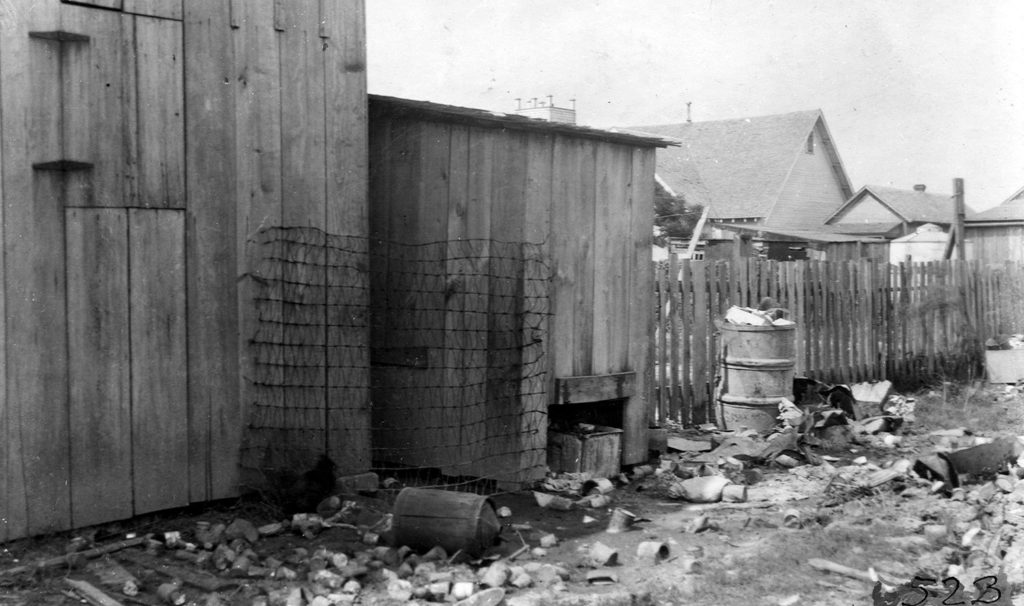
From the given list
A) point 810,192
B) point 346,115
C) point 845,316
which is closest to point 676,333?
point 845,316

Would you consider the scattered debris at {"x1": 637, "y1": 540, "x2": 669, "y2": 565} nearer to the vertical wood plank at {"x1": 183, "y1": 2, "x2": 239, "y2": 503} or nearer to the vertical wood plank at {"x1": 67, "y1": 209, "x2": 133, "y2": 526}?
the vertical wood plank at {"x1": 183, "y1": 2, "x2": 239, "y2": 503}

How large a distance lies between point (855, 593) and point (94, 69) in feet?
15.5

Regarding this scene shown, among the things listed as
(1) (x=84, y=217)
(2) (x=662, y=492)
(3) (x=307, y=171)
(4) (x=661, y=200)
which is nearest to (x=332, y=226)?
(3) (x=307, y=171)

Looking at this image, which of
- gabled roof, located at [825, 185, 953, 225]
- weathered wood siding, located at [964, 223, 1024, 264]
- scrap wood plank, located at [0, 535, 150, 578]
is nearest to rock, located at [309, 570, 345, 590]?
scrap wood plank, located at [0, 535, 150, 578]

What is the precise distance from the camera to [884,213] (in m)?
36.9

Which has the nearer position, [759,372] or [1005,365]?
[759,372]

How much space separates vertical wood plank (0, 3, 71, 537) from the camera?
182 inches

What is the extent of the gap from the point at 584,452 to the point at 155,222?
3.39 m

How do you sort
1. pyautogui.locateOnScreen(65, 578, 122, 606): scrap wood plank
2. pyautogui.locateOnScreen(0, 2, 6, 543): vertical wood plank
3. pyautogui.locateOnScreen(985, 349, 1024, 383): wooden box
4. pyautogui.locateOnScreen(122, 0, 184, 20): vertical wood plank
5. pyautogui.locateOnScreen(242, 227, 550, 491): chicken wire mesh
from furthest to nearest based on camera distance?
pyautogui.locateOnScreen(985, 349, 1024, 383): wooden box, pyautogui.locateOnScreen(242, 227, 550, 491): chicken wire mesh, pyautogui.locateOnScreen(122, 0, 184, 20): vertical wood plank, pyautogui.locateOnScreen(0, 2, 6, 543): vertical wood plank, pyautogui.locateOnScreen(65, 578, 122, 606): scrap wood plank

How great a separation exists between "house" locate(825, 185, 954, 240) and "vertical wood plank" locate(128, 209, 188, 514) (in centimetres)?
3302

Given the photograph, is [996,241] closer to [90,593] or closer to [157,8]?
[157,8]

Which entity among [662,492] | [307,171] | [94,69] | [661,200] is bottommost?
[662,492]

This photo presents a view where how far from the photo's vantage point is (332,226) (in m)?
5.82

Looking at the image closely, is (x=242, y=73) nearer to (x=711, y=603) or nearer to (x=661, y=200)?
(x=711, y=603)
